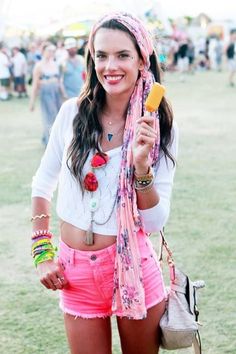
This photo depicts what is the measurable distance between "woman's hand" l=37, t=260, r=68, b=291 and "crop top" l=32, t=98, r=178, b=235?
0.19 m

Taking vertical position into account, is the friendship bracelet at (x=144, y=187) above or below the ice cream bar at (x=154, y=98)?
below

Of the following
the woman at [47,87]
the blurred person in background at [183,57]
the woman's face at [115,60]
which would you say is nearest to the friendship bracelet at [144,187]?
the woman's face at [115,60]

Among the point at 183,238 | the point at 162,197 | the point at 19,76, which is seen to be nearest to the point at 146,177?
the point at 162,197

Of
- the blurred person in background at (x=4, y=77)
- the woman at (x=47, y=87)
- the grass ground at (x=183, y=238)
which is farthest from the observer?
the blurred person in background at (x=4, y=77)

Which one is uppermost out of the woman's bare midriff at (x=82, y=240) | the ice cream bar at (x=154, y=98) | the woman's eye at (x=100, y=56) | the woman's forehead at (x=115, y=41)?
the woman's forehead at (x=115, y=41)

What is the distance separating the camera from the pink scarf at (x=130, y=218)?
2225 millimetres

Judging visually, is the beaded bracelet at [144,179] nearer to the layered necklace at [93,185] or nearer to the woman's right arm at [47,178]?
the layered necklace at [93,185]

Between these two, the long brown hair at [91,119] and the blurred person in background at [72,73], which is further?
the blurred person in background at [72,73]

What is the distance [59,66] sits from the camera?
1228 cm

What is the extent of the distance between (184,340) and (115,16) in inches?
49.5

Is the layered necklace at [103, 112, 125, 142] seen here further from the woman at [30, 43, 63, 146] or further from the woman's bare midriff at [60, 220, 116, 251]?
the woman at [30, 43, 63, 146]

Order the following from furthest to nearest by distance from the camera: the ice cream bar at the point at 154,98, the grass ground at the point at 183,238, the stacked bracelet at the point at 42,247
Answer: the grass ground at the point at 183,238
the stacked bracelet at the point at 42,247
the ice cream bar at the point at 154,98

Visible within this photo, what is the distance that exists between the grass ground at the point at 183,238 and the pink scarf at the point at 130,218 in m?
1.51

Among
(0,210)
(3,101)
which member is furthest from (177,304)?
(3,101)
